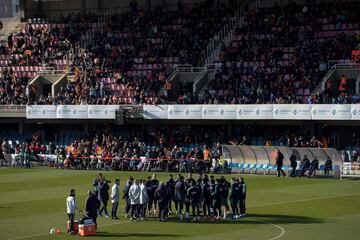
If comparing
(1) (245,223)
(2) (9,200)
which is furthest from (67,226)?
(2) (9,200)

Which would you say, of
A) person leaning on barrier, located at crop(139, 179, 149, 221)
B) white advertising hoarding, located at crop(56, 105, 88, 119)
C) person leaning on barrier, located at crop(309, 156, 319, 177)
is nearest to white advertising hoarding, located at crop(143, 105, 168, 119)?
white advertising hoarding, located at crop(56, 105, 88, 119)

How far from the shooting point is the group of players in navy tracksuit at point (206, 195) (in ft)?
111

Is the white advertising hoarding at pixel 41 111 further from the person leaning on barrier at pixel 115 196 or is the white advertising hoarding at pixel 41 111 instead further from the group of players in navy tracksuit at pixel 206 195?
the group of players in navy tracksuit at pixel 206 195

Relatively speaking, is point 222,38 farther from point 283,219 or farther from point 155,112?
point 283,219

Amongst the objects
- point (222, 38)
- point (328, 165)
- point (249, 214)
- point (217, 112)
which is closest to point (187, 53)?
point (222, 38)

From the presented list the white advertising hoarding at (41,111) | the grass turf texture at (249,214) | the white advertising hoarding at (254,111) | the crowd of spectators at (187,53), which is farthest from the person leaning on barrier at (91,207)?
the white advertising hoarding at (41,111)

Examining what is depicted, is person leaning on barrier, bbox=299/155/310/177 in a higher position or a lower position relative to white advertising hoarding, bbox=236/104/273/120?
lower

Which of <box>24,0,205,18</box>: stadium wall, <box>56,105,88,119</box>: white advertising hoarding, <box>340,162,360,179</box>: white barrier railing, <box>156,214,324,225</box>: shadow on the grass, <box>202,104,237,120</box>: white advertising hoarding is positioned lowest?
<box>156,214,324,225</box>: shadow on the grass

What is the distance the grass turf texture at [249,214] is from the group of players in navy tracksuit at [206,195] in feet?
2.26

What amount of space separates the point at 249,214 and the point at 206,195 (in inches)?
79.5

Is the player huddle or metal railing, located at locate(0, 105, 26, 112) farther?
metal railing, located at locate(0, 105, 26, 112)

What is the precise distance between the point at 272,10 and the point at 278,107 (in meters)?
13.7

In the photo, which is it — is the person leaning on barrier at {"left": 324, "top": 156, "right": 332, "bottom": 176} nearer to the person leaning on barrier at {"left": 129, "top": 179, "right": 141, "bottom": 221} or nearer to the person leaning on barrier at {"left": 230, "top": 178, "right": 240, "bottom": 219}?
the person leaning on barrier at {"left": 230, "top": 178, "right": 240, "bottom": 219}

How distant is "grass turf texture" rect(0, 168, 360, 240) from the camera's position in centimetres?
3052
